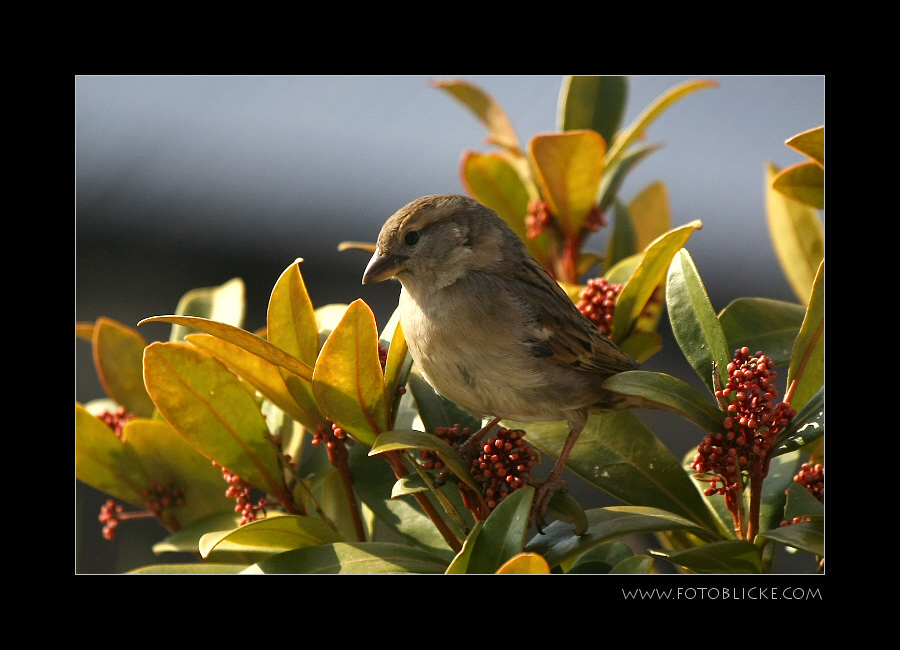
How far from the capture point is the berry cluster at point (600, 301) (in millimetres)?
1953

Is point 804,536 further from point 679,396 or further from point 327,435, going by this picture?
point 327,435

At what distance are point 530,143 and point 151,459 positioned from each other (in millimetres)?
1171

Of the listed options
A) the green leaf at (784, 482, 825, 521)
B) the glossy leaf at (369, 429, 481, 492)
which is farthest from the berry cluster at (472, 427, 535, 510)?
the green leaf at (784, 482, 825, 521)

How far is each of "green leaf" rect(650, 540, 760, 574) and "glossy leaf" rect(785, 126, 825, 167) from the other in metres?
0.81

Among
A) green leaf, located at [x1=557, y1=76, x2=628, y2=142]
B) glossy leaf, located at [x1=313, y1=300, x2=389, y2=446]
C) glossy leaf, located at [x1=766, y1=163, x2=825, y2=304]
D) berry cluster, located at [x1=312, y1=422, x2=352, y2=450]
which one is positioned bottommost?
berry cluster, located at [x1=312, y1=422, x2=352, y2=450]

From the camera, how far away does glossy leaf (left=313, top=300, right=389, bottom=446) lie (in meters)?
1.46

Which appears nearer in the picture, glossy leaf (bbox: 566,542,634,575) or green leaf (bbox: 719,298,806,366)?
glossy leaf (bbox: 566,542,634,575)

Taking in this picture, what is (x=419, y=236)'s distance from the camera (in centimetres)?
208

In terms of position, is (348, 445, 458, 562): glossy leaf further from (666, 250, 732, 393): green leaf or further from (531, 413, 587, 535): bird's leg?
(666, 250, 732, 393): green leaf

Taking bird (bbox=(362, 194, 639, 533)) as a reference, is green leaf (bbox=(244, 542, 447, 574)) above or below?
below

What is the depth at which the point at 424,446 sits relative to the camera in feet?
4.68

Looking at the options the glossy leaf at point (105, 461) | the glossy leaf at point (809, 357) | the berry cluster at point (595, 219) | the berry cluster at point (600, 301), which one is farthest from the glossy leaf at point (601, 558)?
the glossy leaf at point (105, 461)

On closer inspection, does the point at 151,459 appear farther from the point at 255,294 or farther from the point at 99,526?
the point at 255,294
